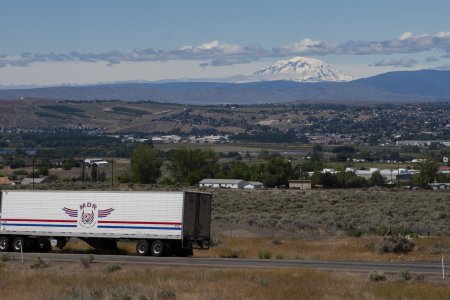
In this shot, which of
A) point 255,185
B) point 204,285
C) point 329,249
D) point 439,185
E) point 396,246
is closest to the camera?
point 204,285

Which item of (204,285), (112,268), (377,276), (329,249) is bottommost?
(329,249)

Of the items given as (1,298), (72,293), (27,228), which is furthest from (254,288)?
(27,228)

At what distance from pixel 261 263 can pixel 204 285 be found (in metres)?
7.74

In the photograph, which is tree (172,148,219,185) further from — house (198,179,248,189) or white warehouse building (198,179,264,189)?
white warehouse building (198,179,264,189)

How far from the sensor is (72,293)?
25500 millimetres

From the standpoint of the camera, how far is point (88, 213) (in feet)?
130

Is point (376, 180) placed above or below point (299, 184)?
below

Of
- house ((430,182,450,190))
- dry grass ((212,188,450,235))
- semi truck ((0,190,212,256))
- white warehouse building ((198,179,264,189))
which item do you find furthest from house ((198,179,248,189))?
semi truck ((0,190,212,256))

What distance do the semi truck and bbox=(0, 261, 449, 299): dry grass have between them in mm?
6596

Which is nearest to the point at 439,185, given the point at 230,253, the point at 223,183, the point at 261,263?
the point at 223,183

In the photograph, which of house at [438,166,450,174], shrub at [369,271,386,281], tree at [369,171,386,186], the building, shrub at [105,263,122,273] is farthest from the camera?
house at [438,166,450,174]

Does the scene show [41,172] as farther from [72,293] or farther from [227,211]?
[72,293]

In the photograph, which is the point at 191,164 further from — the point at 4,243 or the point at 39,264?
the point at 39,264

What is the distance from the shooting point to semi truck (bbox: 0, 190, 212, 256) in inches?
1497
